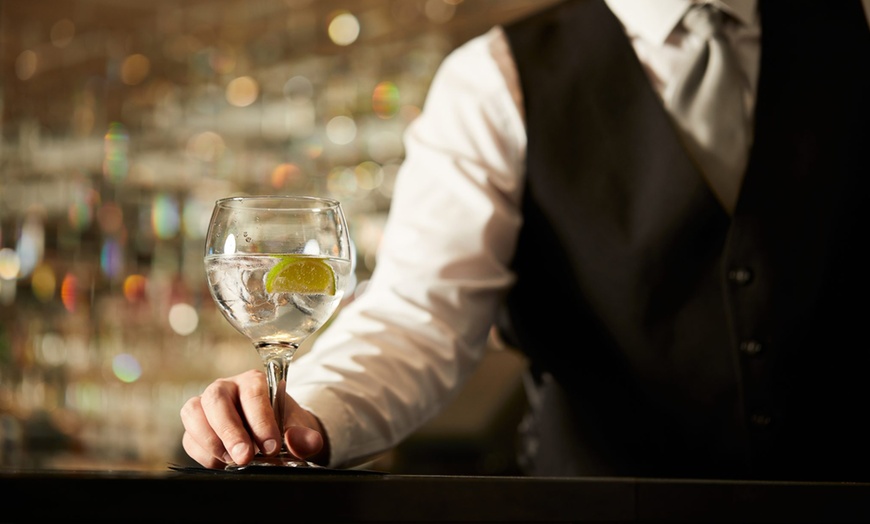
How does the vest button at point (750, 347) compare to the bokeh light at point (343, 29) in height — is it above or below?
below

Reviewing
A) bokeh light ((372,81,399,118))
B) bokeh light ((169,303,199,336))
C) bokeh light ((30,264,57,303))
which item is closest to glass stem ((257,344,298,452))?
bokeh light ((372,81,399,118))

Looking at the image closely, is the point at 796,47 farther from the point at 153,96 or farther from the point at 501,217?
the point at 153,96

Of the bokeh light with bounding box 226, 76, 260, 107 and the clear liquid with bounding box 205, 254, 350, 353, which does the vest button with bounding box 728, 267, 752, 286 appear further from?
the bokeh light with bounding box 226, 76, 260, 107

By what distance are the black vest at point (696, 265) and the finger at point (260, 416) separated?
65cm

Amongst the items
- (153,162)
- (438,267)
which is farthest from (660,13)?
(153,162)

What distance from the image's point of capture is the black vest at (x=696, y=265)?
1.32 metres

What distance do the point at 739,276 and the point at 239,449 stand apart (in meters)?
0.75

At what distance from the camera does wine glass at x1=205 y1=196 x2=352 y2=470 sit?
818 mm

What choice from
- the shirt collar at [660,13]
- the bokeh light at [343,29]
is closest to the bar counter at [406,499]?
the shirt collar at [660,13]

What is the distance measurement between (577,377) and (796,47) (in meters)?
0.53

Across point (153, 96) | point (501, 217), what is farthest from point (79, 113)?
point (501, 217)

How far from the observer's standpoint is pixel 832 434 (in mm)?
1366

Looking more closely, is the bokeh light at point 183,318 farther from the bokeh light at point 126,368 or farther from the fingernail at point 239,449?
the fingernail at point 239,449

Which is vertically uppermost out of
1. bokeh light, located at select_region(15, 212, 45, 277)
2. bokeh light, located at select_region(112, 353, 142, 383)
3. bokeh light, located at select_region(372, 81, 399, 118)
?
bokeh light, located at select_region(372, 81, 399, 118)
